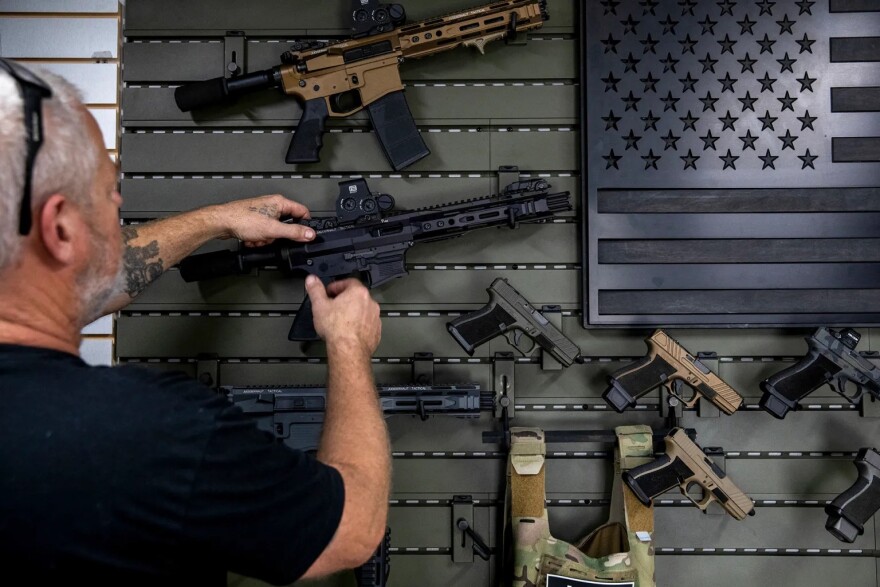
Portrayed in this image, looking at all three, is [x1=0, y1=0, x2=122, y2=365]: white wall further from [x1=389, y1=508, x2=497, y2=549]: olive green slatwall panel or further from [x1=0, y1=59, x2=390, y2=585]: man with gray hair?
[x1=0, y1=59, x2=390, y2=585]: man with gray hair

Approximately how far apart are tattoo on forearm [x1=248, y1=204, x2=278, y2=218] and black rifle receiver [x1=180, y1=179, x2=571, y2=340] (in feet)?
0.40

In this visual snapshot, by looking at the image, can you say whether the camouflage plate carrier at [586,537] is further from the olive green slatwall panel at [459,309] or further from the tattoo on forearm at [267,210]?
the tattoo on forearm at [267,210]

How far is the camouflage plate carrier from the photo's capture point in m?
2.54

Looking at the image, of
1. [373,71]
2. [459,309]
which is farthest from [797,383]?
[373,71]

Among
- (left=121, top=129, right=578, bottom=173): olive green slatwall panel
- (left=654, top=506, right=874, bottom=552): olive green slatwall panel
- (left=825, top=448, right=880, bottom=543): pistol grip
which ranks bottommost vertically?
(left=654, top=506, right=874, bottom=552): olive green slatwall panel

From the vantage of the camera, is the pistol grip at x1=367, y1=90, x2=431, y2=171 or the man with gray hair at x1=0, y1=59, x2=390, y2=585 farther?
the pistol grip at x1=367, y1=90, x2=431, y2=171

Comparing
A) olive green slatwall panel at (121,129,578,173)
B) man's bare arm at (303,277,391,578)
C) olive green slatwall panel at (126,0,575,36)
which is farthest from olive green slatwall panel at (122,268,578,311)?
olive green slatwall panel at (126,0,575,36)

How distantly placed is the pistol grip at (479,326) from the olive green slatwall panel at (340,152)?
A: 27.0 inches

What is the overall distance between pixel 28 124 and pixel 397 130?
6.08 ft

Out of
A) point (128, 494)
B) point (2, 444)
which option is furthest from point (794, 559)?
point (2, 444)

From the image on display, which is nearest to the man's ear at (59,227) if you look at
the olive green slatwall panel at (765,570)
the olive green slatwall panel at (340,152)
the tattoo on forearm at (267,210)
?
the tattoo on forearm at (267,210)

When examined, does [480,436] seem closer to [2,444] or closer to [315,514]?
[315,514]

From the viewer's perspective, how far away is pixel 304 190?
113 inches

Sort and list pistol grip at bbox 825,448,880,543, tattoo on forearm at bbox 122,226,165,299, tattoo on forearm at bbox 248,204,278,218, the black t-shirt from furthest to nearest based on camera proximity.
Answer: pistol grip at bbox 825,448,880,543 < tattoo on forearm at bbox 248,204,278,218 < tattoo on forearm at bbox 122,226,165,299 < the black t-shirt
